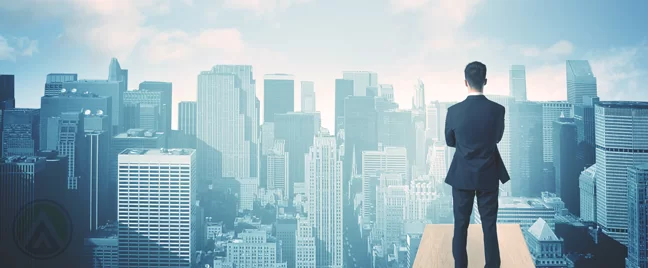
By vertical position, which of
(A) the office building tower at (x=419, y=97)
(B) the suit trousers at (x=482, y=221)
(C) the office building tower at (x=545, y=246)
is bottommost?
(C) the office building tower at (x=545, y=246)

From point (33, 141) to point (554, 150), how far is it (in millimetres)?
8857

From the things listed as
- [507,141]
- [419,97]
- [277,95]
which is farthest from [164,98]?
[507,141]

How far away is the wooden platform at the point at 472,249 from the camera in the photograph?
7.30ft

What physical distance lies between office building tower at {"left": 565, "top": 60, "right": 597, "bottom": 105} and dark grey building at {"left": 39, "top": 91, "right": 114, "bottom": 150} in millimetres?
7620

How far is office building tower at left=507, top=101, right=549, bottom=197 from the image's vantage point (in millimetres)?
8758

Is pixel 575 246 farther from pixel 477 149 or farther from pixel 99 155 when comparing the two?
pixel 99 155

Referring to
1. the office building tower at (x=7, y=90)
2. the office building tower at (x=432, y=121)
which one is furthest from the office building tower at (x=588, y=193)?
the office building tower at (x=7, y=90)

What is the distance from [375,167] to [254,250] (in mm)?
2457

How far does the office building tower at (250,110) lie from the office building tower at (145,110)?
676mm

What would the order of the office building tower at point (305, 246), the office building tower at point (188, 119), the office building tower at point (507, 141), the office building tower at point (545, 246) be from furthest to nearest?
the office building tower at point (188, 119) < the office building tower at point (305, 246) < the office building tower at point (507, 141) < the office building tower at point (545, 246)

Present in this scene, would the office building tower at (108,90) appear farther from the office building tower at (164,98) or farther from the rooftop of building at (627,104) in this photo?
the rooftop of building at (627,104)

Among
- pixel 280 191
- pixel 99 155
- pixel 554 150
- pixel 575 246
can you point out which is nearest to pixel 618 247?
pixel 575 246

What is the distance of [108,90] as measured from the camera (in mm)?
9227

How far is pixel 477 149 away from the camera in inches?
76.7
